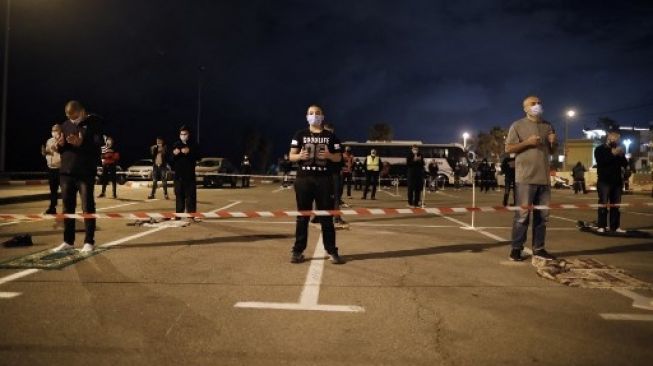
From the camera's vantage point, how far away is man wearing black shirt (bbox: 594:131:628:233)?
9258mm

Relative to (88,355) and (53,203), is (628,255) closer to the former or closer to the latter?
(88,355)

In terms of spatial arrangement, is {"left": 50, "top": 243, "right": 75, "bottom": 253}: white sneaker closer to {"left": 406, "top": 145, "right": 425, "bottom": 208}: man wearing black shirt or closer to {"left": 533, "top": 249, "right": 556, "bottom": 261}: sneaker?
{"left": 533, "top": 249, "right": 556, "bottom": 261}: sneaker

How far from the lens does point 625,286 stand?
501 cm

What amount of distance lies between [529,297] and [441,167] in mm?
36726

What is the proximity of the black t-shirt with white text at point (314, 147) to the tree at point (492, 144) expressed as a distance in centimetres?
9279

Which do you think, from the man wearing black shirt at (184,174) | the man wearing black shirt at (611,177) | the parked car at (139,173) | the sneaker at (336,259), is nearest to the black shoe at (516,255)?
the sneaker at (336,259)

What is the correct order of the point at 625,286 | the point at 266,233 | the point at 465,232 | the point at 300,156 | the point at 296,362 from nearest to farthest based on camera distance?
the point at 296,362 → the point at 625,286 → the point at 300,156 → the point at 266,233 → the point at 465,232

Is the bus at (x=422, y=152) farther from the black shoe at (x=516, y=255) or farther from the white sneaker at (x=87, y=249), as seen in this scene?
the white sneaker at (x=87, y=249)

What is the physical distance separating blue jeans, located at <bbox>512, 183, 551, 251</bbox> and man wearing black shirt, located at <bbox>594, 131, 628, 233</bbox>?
3659mm

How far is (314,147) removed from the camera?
6.12m

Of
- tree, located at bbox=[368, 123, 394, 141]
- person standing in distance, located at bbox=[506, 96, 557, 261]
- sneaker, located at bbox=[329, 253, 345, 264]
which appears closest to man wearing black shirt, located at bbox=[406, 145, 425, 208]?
person standing in distance, located at bbox=[506, 96, 557, 261]

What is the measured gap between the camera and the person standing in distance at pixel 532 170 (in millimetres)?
6285

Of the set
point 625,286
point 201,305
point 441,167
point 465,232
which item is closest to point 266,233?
point 465,232

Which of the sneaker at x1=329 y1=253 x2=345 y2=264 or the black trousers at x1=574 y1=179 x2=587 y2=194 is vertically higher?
the black trousers at x1=574 y1=179 x2=587 y2=194
